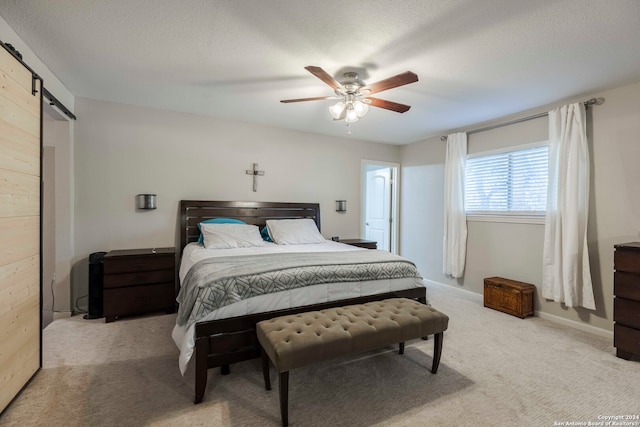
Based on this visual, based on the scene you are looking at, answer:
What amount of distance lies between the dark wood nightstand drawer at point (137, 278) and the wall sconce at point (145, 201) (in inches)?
32.9

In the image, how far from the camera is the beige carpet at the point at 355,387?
1730mm

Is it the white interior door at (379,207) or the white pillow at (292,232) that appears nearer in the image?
the white pillow at (292,232)

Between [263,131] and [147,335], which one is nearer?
[147,335]

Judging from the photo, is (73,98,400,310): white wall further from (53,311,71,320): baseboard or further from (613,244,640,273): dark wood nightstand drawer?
(613,244,640,273): dark wood nightstand drawer

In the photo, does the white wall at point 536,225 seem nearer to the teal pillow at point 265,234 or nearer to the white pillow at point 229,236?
the teal pillow at point 265,234

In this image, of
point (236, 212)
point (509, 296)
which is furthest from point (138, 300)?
point (509, 296)

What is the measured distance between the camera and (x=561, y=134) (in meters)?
3.15

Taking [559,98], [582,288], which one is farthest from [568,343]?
[559,98]

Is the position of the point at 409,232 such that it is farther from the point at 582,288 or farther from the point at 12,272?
the point at 12,272

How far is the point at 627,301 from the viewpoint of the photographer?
7.98 ft

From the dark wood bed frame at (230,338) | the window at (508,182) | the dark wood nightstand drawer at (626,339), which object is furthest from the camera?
the window at (508,182)

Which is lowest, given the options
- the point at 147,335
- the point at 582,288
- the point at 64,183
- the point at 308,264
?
the point at 147,335

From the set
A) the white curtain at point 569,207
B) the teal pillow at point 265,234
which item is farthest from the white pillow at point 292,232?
the white curtain at point 569,207

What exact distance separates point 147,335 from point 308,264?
1845mm
